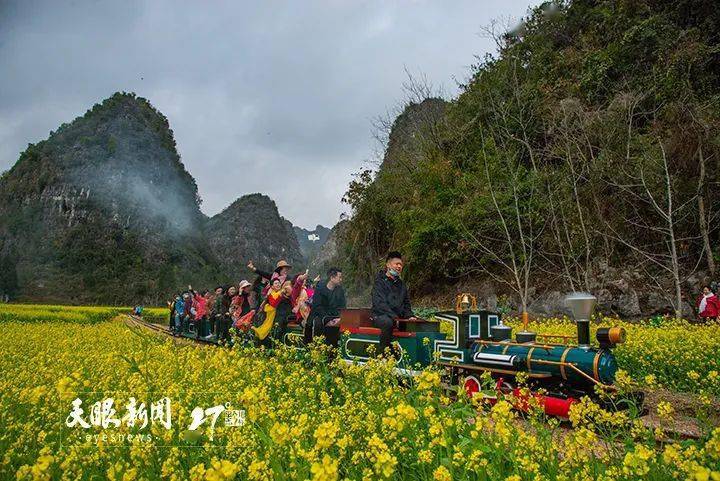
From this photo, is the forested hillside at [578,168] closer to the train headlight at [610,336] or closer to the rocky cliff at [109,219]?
the train headlight at [610,336]

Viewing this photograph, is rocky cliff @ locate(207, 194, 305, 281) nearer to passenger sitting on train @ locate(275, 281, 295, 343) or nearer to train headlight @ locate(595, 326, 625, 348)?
passenger sitting on train @ locate(275, 281, 295, 343)

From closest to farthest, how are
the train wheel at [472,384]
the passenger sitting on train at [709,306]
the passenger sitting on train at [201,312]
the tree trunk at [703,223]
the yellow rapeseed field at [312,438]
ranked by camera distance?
1. the yellow rapeseed field at [312,438]
2. the train wheel at [472,384]
3. the passenger sitting on train at [709,306]
4. the tree trunk at [703,223]
5. the passenger sitting on train at [201,312]

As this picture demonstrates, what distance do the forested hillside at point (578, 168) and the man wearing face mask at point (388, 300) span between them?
27.5ft

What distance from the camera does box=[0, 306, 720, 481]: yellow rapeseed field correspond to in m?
2.30

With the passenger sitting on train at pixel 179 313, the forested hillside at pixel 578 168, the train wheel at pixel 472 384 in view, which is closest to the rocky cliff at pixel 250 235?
the passenger sitting on train at pixel 179 313

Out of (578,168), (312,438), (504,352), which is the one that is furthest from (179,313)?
(312,438)

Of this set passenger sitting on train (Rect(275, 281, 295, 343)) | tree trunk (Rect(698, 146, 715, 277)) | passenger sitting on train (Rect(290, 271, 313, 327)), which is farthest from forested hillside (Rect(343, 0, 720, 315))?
passenger sitting on train (Rect(275, 281, 295, 343))

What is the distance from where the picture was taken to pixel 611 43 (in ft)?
61.4

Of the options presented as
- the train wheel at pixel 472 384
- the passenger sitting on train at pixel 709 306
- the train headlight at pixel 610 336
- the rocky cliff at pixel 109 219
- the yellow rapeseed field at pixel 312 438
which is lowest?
the train wheel at pixel 472 384

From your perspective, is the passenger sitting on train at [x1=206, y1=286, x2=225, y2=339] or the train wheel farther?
the passenger sitting on train at [x1=206, y1=286, x2=225, y2=339]

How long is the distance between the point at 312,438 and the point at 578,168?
16.1m

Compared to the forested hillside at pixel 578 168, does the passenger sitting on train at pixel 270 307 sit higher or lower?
lower

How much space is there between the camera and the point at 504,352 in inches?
228

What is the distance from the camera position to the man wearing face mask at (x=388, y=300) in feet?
22.1
